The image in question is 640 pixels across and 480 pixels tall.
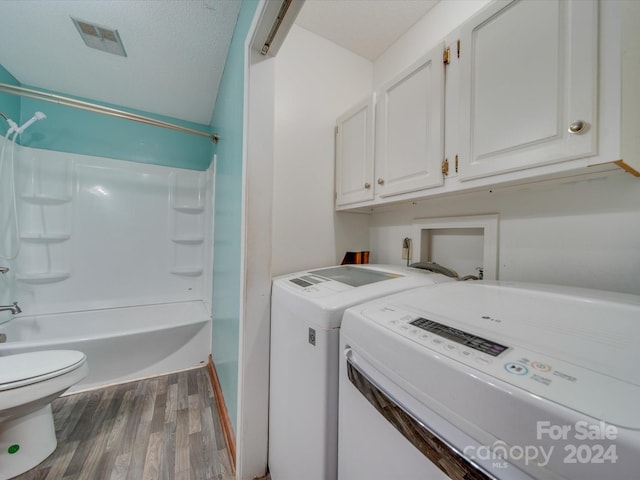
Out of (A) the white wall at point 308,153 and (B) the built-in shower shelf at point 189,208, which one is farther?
(B) the built-in shower shelf at point 189,208

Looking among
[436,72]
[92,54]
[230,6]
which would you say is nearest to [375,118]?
[436,72]

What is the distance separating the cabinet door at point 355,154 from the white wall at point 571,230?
20.6 inches

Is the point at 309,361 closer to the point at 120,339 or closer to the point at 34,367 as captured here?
the point at 34,367

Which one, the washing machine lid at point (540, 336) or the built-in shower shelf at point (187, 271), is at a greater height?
the washing machine lid at point (540, 336)

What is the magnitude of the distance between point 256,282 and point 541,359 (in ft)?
3.14

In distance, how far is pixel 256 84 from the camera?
1.06 m

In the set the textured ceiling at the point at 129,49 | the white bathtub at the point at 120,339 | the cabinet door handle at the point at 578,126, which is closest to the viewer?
the cabinet door handle at the point at 578,126

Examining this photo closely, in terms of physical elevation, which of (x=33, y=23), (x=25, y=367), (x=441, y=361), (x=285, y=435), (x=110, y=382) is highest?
(x=33, y=23)

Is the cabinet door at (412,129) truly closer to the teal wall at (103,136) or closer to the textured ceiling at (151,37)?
the textured ceiling at (151,37)

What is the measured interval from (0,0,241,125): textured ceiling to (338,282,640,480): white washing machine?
6.03 ft

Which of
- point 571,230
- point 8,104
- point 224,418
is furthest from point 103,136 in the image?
point 571,230

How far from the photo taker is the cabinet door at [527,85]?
2.07 ft

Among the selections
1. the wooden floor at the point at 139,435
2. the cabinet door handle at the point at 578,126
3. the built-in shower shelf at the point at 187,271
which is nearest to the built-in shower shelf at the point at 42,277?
the built-in shower shelf at the point at 187,271

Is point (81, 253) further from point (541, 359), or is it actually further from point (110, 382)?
point (541, 359)
